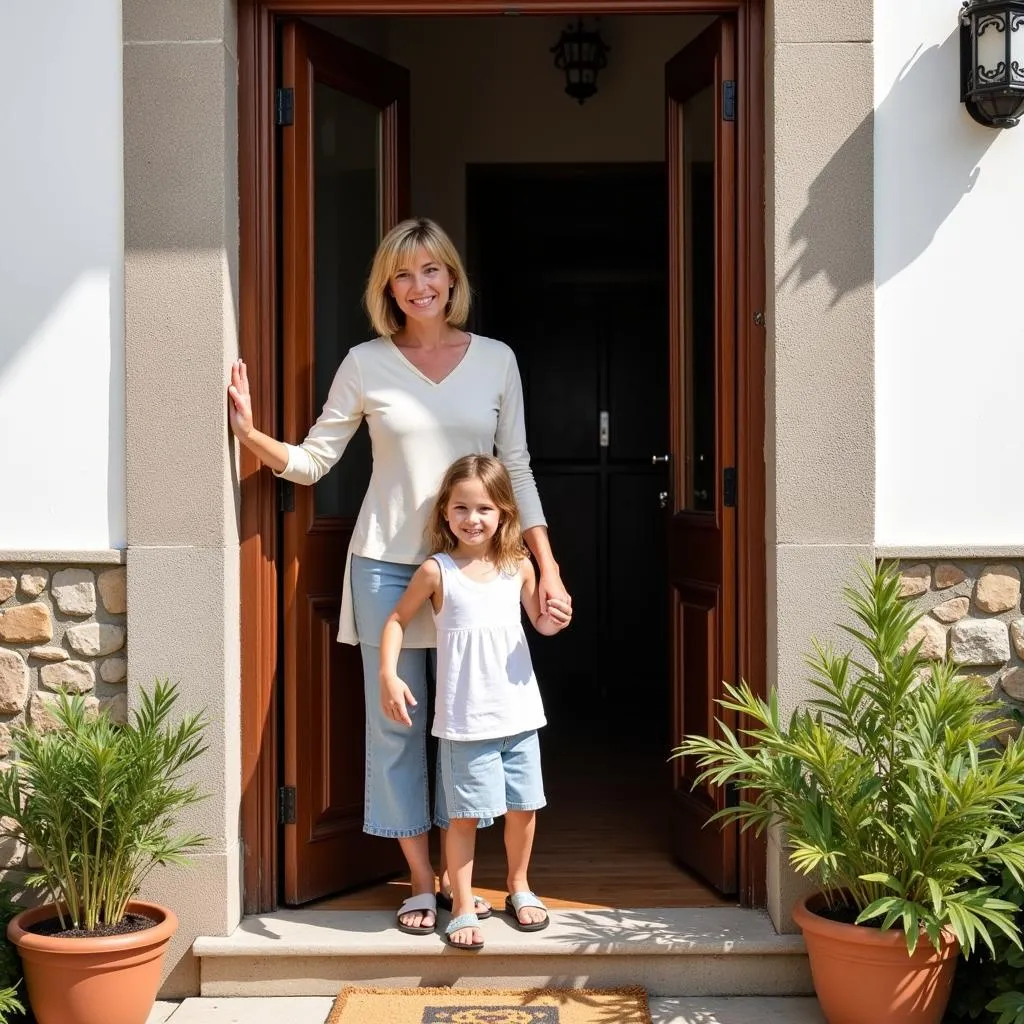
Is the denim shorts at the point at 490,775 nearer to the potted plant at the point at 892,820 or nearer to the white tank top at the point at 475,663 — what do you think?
the white tank top at the point at 475,663

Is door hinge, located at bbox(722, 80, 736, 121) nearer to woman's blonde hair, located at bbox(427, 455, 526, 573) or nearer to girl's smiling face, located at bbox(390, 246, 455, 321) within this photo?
girl's smiling face, located at bbox(390, 246, 455, 321)

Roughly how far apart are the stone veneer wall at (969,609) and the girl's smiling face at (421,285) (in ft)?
4.33

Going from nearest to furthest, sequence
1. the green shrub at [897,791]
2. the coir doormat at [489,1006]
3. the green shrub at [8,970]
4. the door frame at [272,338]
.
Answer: the green shrub at [897,791] < the green shrub at [8,970] < the coir doormat at [489,1006] < the door frame at [272,338]

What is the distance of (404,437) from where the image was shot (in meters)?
3.29

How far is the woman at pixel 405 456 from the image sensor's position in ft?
10.8

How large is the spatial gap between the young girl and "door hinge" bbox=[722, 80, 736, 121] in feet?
3.67

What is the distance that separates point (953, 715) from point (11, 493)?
2.28 meters

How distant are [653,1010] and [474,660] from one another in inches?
35.8

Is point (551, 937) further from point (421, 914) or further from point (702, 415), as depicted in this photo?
point (702, 415)

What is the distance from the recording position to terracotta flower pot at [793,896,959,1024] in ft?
9.12

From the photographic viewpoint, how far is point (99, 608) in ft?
10.7

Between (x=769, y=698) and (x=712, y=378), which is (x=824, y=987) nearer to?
(x=769, y=698)

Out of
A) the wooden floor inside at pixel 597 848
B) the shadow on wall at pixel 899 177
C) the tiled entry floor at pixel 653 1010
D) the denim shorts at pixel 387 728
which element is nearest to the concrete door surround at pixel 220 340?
the shadow on wall at pixel 899 177

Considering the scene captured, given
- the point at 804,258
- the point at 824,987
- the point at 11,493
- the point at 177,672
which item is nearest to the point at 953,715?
the point at 824,987
